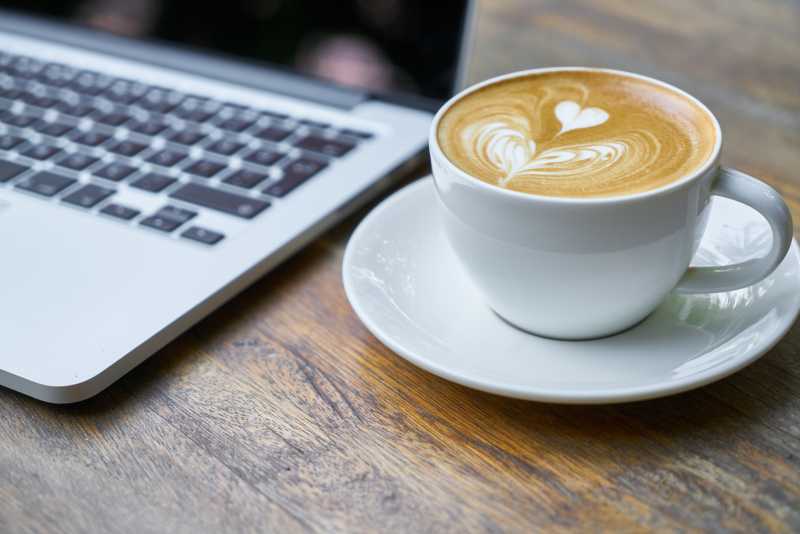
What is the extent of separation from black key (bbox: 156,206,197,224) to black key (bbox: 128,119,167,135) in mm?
135

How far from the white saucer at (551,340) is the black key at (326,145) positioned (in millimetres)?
105

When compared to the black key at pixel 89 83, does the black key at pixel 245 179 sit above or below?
above

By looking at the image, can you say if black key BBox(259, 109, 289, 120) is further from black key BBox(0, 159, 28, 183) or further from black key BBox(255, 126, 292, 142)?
black key BBox(0, 159, 28, 183)

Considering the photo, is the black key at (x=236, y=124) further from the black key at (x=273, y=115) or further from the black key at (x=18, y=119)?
the black key at (x=18, y=119)

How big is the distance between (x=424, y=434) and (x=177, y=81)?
1.60 ft

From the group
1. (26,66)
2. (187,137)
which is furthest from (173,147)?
(26,66)

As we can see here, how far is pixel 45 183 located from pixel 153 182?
8cm

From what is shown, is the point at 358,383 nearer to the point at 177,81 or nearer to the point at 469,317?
the point at 469,317

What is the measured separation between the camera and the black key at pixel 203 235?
535 millimetres

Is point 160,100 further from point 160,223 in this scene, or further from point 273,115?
point 160,223

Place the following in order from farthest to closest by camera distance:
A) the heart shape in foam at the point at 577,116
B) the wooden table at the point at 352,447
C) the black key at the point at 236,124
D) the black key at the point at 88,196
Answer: the black key at the point at 236,124, the black key at the point at 88,196, the heart shape in foam at the point at 577,116, the wooden table at the point at 352,447

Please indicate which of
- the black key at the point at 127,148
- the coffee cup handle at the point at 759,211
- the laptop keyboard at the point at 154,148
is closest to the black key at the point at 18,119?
the laptop keyboard at the point at 154,148

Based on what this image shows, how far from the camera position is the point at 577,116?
0.49 metres

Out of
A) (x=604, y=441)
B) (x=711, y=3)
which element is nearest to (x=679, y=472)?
(x=604, y=441)
